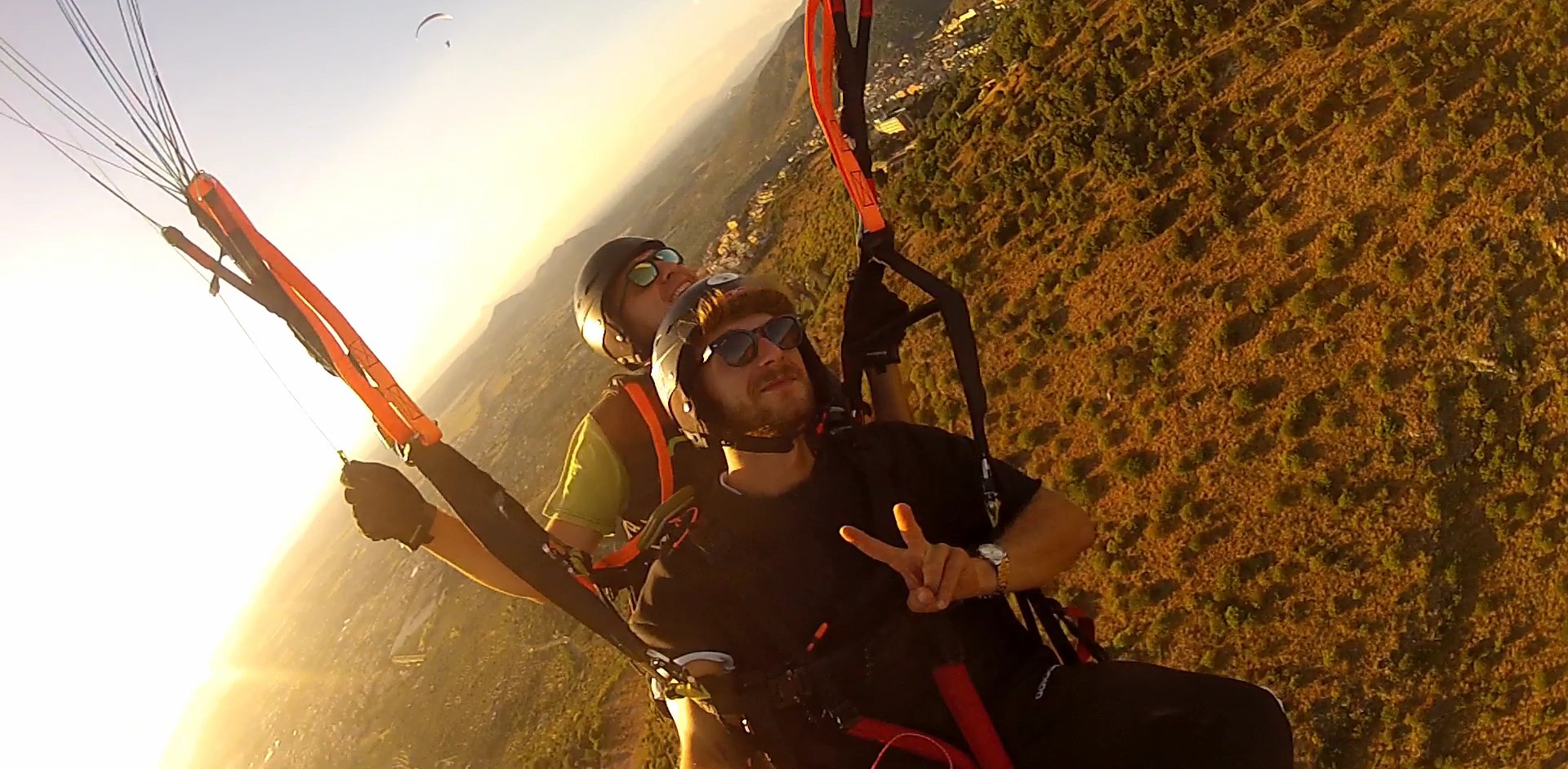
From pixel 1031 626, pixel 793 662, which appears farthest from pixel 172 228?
pixel 1031 626

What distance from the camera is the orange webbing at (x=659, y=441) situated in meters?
5.39

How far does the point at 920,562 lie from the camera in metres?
3.21

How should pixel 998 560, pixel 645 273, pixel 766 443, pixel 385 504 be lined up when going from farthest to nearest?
1. pixel 645 273
2. pixel 385 504
3. pixel 766 443
4. pixel 998 560

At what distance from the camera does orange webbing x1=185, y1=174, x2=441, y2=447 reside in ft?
15.5

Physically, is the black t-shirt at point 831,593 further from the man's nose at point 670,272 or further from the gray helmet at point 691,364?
the man's nose at point 670,272

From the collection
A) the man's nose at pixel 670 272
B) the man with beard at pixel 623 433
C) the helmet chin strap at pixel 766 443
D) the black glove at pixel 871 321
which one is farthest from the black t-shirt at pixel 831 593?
the man's nose at pixel 670 272

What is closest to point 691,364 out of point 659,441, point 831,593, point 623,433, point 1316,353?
point 831,593

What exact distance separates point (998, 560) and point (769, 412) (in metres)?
1.26

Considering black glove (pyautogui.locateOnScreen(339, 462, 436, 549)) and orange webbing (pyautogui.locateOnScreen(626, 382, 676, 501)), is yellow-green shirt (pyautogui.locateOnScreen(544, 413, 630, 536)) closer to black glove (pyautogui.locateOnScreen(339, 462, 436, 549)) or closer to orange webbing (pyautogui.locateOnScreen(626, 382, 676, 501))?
orange webbing (pyautogui.locateOnScreen(626, 382, 676, 501))

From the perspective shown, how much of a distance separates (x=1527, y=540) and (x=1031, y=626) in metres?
17.0

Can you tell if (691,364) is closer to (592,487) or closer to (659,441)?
(659,441)

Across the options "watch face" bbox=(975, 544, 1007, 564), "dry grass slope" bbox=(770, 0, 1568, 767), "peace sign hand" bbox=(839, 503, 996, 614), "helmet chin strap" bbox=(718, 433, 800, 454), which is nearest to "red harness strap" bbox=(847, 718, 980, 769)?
"peace sign hand" bbox=(839, 503, 996, 614)

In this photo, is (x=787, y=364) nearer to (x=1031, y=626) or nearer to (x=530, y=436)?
(x=1031, y=626)

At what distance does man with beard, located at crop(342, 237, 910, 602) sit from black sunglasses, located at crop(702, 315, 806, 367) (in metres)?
1.03
